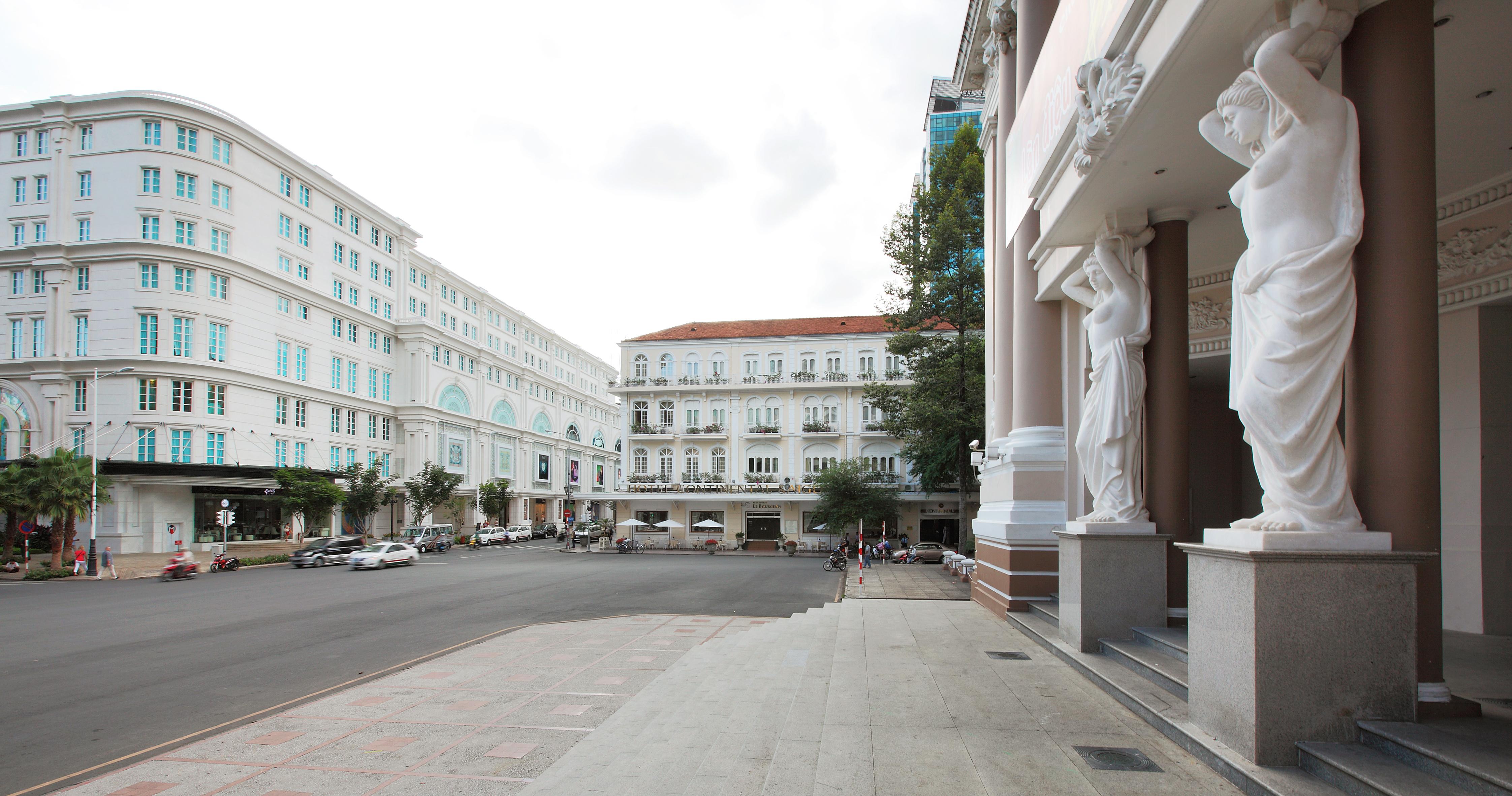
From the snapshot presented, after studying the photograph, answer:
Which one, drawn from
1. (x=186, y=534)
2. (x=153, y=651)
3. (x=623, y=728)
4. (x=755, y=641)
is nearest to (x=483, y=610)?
(x=153, y=651)

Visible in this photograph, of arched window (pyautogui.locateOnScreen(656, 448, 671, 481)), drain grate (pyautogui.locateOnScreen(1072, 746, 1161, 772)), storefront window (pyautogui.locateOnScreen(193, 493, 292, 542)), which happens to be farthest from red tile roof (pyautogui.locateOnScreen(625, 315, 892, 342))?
drain grate (pyautogui.locateOnScreen(1072, 746, 1161, 772))

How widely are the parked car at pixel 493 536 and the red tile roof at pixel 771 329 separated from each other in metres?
17.5

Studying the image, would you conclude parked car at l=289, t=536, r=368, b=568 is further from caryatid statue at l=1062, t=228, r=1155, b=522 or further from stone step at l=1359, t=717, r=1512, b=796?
stone step at l=1359, t=717, r=1512, b=796

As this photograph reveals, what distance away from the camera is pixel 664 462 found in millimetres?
50500

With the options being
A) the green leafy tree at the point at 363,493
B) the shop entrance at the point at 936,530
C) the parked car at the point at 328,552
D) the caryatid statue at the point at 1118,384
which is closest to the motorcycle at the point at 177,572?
the parked car at the point at 328,552

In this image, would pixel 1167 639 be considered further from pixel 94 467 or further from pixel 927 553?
pixel 94 467

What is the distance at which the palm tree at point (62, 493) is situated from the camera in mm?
28562

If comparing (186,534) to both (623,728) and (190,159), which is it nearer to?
(190,159)

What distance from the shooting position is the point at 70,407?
38.6 m

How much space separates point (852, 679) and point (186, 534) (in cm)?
4524

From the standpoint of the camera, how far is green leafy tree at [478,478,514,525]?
60188 millimetres

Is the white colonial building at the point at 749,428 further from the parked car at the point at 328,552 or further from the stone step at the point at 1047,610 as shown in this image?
the stone step at the point at 1047,610

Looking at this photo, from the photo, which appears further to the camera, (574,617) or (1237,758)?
(574,617)

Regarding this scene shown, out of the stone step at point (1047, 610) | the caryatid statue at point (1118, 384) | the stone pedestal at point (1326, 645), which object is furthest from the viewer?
the stone step at point (1047, 610)
